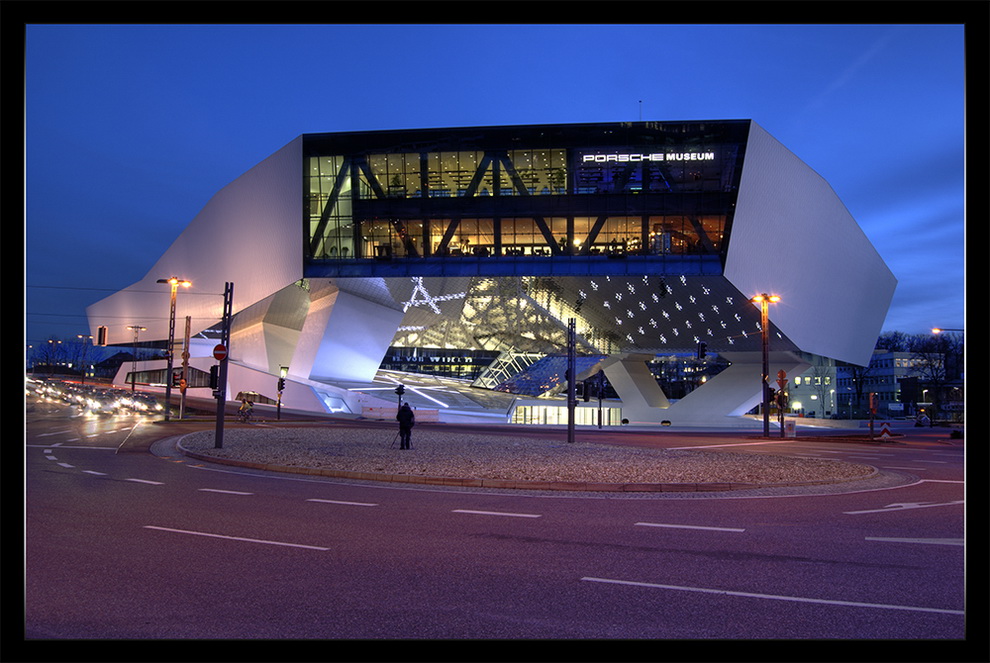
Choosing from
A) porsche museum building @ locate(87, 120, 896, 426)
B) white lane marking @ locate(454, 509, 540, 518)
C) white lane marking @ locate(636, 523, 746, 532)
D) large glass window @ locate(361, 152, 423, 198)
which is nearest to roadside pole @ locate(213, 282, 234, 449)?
white lane marking @ locate(454, 509, 540, 518)

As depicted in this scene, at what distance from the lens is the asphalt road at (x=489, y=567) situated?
5.39m

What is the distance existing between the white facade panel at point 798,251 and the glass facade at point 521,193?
6.23ft

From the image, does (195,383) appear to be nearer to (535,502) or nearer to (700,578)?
(535,502)

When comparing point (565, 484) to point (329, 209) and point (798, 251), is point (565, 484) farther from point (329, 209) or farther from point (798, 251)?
point (798, 251)

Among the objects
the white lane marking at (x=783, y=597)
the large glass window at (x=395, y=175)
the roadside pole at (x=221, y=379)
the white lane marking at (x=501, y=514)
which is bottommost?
the white lane marking at (x=501, y=514)

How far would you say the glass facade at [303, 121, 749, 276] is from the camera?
47.0 metres

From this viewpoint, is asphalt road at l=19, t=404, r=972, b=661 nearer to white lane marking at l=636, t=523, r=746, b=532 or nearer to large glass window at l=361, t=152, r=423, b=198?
white lane marking at l=636, t=523, r=746, b=532

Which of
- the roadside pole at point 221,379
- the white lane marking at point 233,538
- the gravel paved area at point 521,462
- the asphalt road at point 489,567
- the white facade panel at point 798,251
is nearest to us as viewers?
the asphalt road at point 489,567

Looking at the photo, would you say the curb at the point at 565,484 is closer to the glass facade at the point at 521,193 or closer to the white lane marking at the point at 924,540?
the white lane marking at the point at 924,540

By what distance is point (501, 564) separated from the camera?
25.5ft

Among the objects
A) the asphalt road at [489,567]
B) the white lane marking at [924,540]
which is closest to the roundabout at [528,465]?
the asphalt road at [489,567]

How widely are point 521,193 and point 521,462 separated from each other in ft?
107

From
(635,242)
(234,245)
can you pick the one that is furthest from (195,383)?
(635,242)
